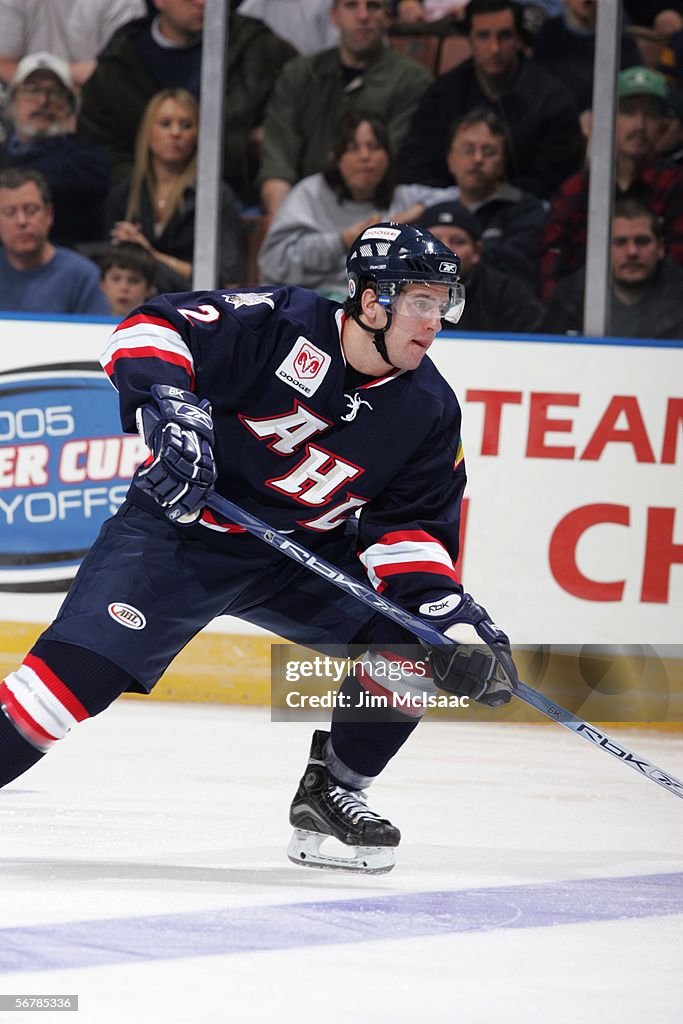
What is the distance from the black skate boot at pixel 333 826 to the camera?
2.65 metres

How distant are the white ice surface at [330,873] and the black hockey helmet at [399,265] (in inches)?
37.6

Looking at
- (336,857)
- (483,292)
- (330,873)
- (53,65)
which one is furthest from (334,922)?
(53,65)

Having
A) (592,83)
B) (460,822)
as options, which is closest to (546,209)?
(592,83)

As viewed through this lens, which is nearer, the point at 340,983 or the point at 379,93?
the point at 340,983

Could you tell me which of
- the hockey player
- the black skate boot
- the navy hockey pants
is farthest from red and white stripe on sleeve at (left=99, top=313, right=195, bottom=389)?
the black skate boot

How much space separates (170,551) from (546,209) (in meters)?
2.67

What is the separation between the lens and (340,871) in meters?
2.64

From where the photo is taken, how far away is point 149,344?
2.49 meters

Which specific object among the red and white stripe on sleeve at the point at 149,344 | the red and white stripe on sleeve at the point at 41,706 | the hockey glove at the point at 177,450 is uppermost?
the red and white stripe on sleeve at the point at 149,344

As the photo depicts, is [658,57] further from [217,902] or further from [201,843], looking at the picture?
[217,902]

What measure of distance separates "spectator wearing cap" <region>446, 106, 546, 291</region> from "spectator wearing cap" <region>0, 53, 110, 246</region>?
116 cm

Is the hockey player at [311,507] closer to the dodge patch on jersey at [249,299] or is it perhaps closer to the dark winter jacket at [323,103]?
the dodge patch on jersey at [249,299]

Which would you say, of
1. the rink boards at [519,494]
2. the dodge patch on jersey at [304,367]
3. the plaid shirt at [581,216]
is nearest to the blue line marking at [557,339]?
the rink boards at [519,494]

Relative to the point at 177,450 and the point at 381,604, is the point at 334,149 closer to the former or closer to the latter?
the point at 381,604
